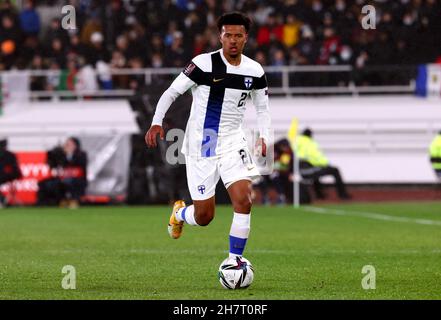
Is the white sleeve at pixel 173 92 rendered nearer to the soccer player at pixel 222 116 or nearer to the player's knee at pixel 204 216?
the soccer player at pixel 222 116

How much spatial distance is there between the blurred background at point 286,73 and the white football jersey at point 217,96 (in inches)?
653

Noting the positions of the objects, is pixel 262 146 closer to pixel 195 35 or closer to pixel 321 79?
pixel 321 79

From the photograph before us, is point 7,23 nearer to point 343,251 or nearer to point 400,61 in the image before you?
point 400,61

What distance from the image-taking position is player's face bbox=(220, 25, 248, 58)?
1019 centimetres

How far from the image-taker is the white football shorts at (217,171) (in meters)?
10.3

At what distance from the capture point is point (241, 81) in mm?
10438

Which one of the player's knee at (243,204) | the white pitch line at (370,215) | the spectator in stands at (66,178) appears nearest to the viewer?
the player's knee at (243,204)

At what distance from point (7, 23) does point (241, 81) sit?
74.3 feet

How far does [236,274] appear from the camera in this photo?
32.3ft

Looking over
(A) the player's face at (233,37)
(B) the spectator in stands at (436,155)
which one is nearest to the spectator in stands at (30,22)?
(B) the spectator in stands at (436,155)

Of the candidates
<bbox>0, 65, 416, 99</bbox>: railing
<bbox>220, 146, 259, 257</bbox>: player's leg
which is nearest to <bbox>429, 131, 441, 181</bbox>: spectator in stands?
<bbox>0, 65, 416, 99</bbox>: railing

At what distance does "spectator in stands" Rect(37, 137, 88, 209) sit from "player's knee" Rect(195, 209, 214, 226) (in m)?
14.2

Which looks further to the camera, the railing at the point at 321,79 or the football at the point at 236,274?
the railing at the point at 321,79

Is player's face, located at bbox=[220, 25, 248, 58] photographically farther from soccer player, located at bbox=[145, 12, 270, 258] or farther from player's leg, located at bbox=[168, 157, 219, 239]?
player's leg, located at bbox=[168, 157, 219, 239]
